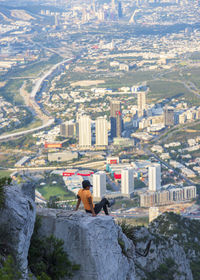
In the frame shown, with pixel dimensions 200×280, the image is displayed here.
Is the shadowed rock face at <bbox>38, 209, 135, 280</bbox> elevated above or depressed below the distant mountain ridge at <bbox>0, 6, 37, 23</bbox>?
below

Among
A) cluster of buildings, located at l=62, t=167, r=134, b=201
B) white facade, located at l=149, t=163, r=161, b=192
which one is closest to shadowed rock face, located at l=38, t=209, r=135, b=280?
cluster of buildings, located at l=62, t=167, r=134, b=201

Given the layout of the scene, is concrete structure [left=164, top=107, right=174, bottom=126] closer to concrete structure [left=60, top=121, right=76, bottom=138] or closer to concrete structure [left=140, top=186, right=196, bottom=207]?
concrete structure [left=60, top=121, right=76, bottom=138]

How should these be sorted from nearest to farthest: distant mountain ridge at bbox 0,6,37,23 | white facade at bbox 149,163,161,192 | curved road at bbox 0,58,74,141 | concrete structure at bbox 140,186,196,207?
concrete structure at bbox 140,186,196,207 → white facade at bbox 149,163,161,192 → curved road at bbox 0,58,74,141 → distant mountain ridge at bbox 0,6,37,23

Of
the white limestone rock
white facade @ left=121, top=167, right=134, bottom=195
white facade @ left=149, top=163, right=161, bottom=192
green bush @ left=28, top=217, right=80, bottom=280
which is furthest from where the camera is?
white facade @ left=149, top=163, right=161, bottom=192

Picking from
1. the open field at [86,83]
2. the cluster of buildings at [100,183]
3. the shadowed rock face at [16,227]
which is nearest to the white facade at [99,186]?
the cluster of buildings at [100,183]

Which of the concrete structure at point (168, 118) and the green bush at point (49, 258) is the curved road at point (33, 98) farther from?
the green bush at point (49, 258)

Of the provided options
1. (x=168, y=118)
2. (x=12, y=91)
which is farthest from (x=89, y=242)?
(x=12, y=91)
